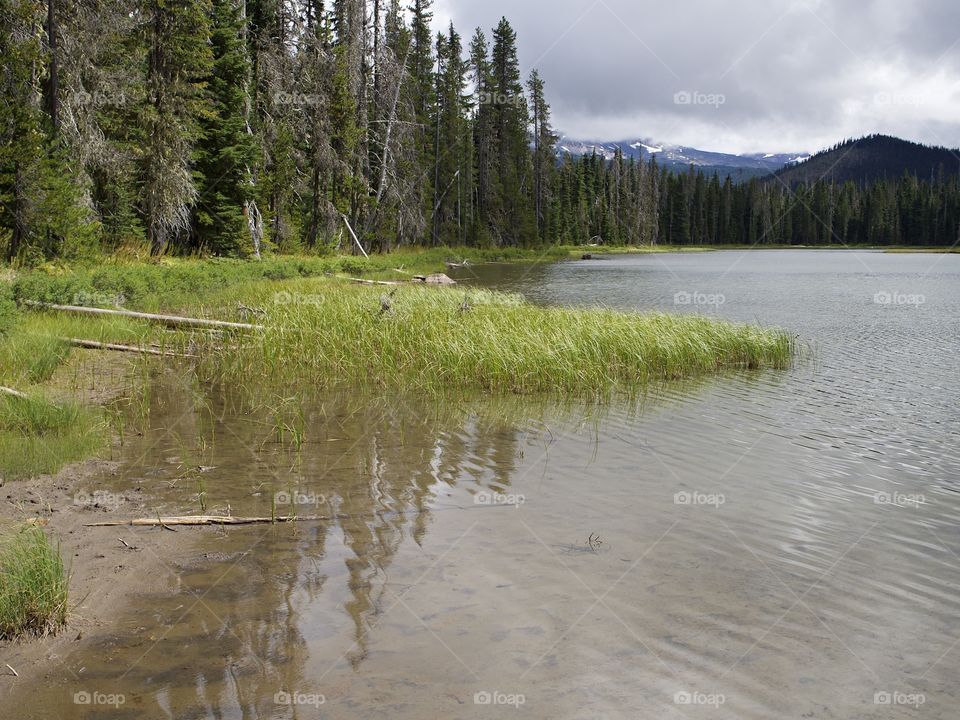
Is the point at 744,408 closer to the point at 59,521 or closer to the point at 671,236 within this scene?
the point at 59,521

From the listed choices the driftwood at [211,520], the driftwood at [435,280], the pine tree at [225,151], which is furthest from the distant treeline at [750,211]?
the driftwood at [211,520]

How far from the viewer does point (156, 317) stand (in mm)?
15297

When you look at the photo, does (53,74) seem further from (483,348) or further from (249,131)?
(483,348)

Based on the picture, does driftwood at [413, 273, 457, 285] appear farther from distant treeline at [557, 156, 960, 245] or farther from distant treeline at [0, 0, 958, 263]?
distant treeline at [557, 156, 960, 245]

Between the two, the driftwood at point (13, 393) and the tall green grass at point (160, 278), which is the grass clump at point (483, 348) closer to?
the tall green grass at point (160, 278)

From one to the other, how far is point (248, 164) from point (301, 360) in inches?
701

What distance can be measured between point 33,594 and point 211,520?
1887 millimetres

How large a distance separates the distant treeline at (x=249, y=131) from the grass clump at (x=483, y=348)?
8628 millimetres

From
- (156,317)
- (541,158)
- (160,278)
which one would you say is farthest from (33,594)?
(541,158)

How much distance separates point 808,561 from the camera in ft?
20.1

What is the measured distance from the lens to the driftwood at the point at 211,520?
6082 millimetres

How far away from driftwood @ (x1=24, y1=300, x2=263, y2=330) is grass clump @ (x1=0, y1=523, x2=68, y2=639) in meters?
10.1

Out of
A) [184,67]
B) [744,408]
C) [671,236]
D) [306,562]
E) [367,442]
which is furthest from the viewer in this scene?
[671,236]

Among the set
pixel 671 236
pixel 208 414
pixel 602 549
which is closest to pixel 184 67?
pixel 208 414
